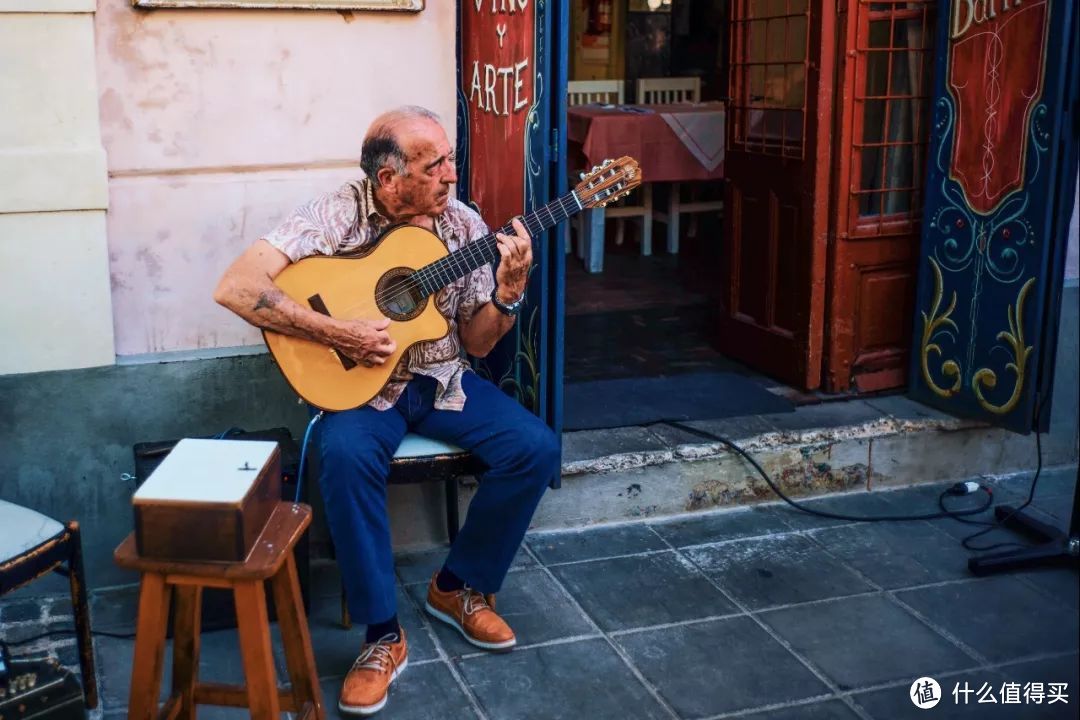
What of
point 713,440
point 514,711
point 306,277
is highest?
point 306,277

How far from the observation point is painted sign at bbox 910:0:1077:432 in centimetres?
399

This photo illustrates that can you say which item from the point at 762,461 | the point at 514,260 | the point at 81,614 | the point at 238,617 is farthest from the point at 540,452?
the point at 762,461

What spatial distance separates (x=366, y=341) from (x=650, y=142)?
4.53m

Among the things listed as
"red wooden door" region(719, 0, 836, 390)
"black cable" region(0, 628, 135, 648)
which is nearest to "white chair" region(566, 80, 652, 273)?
"red wooden door" region(719, 0, 836, 390)

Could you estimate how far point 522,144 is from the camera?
11.7 ft

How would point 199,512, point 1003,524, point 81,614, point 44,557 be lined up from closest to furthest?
1. point 199,512
2. point 44,557
3. point 81,614
4. point 1003,524

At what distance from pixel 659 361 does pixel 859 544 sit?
5.13ft

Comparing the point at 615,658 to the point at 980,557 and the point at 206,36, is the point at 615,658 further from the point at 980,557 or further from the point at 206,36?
the point at 206,36

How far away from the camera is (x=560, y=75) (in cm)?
339

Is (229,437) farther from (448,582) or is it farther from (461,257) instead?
(461,257)

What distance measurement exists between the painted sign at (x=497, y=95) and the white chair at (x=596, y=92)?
4596mm

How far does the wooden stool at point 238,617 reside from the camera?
2436mm

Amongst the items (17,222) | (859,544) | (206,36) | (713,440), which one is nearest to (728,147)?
(713,440)

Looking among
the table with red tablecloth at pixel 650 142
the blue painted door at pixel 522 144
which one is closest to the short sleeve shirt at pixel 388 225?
the blue painted door at pixel 522 144
